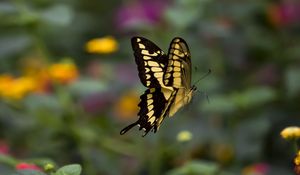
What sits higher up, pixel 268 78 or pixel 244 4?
pixel 244 4

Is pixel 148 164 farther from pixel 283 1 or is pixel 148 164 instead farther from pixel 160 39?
pixel 283 1

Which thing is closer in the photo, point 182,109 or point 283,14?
point 182,109

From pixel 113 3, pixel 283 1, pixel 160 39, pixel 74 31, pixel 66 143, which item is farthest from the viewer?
pixel 113 3

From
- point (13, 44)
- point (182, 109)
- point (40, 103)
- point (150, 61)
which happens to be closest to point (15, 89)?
point (40, 103)

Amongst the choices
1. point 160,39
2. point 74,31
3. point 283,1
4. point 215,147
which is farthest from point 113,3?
point 215,147

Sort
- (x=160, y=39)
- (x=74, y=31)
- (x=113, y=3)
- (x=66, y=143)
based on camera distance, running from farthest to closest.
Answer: (x=113, y=3), (x=74, y=31), (x=160, y=39), (x=66, y=143)

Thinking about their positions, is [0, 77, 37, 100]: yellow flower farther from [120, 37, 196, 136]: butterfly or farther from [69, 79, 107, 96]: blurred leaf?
[120, 37, 196, 136]: butterfly

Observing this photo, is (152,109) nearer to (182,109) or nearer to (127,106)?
(182,109)

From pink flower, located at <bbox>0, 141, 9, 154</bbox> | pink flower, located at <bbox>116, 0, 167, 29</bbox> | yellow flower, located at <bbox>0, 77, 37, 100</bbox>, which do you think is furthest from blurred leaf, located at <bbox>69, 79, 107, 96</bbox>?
pink flower, located at <bbox>116, 0, 167, 29</bbox>

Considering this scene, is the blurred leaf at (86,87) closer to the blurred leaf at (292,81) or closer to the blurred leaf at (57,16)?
the blurred leaf at (57,16)
